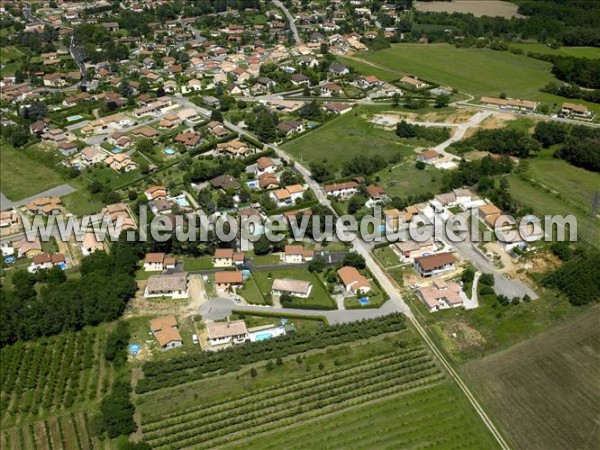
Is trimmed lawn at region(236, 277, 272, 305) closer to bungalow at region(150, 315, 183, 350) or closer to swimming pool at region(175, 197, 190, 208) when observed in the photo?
bungalow at region(150, 315, 183, 350)

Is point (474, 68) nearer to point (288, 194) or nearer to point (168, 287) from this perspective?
point (288, 194)

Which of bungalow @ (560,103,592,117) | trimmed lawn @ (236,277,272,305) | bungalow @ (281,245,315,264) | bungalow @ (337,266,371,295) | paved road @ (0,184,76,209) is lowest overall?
paved road @ (0,184,76,209)

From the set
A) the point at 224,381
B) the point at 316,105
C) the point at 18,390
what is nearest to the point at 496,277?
the point at 224,381

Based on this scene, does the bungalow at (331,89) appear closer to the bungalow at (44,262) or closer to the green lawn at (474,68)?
the green lawn at (474,68)

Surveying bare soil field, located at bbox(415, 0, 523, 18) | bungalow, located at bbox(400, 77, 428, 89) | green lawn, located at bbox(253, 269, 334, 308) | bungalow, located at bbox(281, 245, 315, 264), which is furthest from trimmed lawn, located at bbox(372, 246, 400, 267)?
bare soil field, located at bbox(415, 0, 523, 18)

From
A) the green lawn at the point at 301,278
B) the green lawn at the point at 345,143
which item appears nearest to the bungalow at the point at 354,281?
the green lawn at the point at 301,278

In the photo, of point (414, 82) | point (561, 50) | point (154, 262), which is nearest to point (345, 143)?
point (414, 82)
